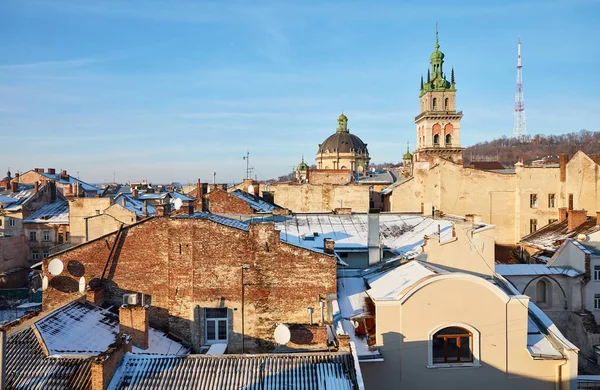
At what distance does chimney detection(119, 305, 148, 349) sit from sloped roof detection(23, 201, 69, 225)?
4221 cm

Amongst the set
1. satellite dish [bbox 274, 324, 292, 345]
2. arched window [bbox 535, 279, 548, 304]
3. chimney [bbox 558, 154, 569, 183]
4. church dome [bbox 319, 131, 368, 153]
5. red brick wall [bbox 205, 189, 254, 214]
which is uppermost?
church dome [bbox 319, 131, 368, 153]

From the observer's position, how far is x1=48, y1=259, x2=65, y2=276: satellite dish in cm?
1888

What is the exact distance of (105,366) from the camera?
12.6 m

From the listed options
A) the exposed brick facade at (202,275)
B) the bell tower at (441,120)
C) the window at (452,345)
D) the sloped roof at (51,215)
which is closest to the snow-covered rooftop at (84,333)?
the exposed brick facade at (202,275)

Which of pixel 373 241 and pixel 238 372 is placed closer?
pixel 238 372

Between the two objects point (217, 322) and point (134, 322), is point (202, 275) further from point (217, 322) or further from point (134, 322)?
point (134, 322)

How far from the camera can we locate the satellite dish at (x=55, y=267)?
18.9 metres

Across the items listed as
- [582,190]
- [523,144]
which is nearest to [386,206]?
[582,190]

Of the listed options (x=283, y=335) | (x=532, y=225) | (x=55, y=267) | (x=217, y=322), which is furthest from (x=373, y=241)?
(x=532, y=225)

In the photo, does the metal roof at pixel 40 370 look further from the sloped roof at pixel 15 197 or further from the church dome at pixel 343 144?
the church dome at pixel 343 144

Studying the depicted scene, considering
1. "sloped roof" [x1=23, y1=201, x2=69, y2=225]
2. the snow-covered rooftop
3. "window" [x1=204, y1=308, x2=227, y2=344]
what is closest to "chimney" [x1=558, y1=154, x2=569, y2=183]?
"window" [x1=204, y1=308, x2=227, y2=344]

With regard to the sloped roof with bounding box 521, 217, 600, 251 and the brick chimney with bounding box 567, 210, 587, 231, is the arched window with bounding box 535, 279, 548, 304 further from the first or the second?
the brick chimney with bounding box 567, 210, 587, 231

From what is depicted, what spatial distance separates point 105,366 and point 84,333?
4265 mm

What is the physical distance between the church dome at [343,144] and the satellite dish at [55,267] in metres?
96.4
